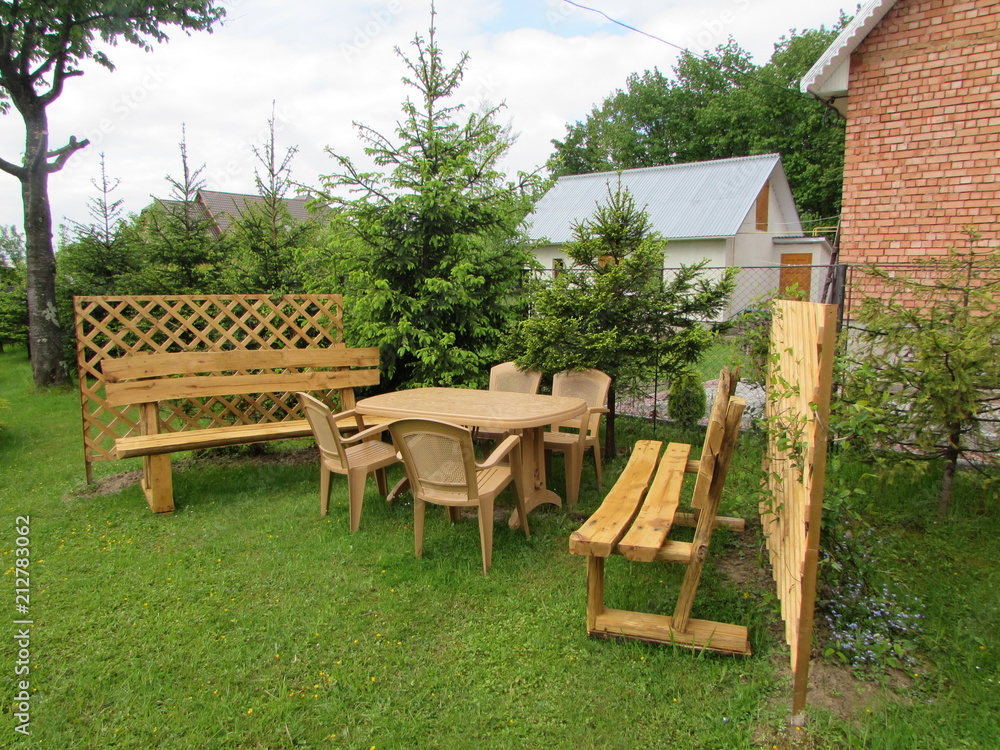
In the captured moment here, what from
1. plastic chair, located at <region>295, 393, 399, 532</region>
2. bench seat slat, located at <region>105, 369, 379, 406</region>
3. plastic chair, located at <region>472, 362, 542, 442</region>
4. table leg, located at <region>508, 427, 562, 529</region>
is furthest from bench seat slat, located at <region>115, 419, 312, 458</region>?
table leg, located at <region>508, 427, 562, 529</region>

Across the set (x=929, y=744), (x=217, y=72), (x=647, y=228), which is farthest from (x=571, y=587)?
(x=217, y=72)

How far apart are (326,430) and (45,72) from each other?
9.19m

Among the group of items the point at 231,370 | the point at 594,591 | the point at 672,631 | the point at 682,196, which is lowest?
the point at 672,631

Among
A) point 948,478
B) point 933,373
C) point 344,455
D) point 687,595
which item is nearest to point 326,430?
point 344,455

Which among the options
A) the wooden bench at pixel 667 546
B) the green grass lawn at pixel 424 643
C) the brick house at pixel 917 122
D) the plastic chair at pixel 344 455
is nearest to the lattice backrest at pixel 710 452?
the wooden bench at pixel 667 546

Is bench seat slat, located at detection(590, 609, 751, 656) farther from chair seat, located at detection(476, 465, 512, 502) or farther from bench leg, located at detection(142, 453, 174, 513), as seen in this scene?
bench leg, located at detection(142, 453, 174, 513)

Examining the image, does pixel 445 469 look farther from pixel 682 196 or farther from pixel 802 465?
pixel 682 196

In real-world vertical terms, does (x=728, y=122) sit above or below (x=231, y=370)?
above

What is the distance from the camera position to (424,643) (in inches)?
114

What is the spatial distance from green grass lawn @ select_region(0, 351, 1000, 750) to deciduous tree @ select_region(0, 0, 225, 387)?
21.9 feet

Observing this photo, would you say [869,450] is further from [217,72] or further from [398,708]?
[217,72]

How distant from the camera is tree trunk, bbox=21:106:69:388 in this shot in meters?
9.46

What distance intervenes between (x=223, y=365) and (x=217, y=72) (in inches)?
96.7

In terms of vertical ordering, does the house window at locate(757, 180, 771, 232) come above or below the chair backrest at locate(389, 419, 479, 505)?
above
